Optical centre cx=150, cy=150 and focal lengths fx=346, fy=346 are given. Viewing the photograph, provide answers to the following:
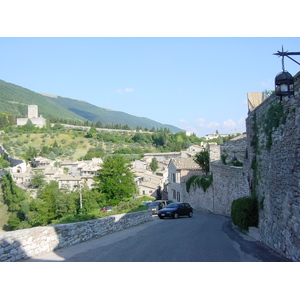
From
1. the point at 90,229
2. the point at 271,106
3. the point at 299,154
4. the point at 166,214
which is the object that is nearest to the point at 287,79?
the point at 299,154

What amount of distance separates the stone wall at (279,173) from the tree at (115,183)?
89.4 feet

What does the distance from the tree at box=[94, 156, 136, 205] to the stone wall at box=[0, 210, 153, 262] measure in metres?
23.6

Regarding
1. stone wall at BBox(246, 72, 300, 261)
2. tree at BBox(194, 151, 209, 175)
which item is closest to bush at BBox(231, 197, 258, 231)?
stone wall at BBox(246, 72, 300, 261)

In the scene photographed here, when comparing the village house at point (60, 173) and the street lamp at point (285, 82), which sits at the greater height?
the street lamp at point (285, 82)

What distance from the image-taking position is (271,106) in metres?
10.4

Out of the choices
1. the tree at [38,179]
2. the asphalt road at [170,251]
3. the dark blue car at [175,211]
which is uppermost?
the asphalt road at [170,251]

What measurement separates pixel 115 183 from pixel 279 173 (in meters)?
30.8

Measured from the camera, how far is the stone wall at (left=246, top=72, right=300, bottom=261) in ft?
25.2

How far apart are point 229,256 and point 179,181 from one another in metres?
33.1

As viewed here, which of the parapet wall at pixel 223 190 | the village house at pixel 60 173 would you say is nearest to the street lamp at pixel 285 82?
the parapet wall at pixel 223 190

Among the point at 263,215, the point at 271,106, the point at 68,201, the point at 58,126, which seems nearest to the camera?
the point at 271,106

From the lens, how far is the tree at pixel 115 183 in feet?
127

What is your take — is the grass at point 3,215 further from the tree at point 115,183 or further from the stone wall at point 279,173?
the stone wall at point 279,173
